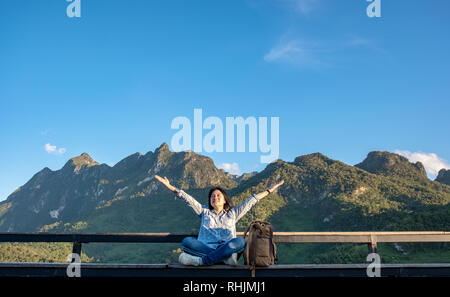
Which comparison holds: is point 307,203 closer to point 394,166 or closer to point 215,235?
point 394,166

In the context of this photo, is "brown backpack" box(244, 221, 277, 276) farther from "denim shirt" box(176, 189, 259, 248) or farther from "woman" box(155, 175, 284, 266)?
"denim shirt" box(176, 189, 259, 248)

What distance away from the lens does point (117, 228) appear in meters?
136

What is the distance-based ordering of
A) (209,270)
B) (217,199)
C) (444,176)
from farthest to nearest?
(444,176) < (217,199) < (209,270)

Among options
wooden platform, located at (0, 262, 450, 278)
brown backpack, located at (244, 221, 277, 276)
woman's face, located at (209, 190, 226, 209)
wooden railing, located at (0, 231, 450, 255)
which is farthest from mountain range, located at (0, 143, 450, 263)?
brown backpack, located at (244, 221, 277, 276)

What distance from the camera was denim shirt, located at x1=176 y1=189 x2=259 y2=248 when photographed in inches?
167

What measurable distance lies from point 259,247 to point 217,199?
1153 millimetres

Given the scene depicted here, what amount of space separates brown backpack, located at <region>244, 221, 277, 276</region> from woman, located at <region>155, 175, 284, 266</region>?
0.40 feet

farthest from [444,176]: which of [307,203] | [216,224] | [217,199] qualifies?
[216,224]

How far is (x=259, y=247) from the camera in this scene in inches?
139

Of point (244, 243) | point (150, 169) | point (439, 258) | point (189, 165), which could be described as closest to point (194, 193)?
point (189, 165)

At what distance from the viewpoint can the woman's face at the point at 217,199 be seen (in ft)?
14.9
